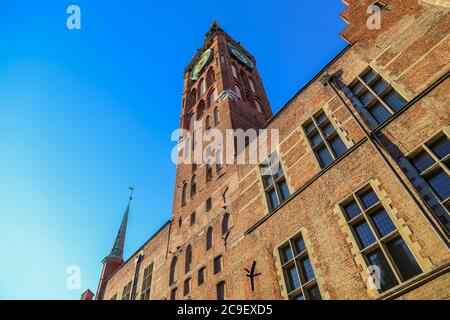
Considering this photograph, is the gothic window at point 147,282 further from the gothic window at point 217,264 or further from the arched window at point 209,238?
the gothic window at point 217,264

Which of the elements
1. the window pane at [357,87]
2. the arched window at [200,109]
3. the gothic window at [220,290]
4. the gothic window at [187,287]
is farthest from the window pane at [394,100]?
the arched window at [200,109]

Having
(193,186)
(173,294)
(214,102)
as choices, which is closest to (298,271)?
(173,294)

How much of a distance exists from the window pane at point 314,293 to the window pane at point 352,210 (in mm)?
2604

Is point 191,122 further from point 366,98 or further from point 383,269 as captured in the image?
point 383,269

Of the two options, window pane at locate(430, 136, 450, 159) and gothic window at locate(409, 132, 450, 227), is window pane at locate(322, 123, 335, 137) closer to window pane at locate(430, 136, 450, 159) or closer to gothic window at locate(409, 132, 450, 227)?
gothic window at locate(409, 132, 450, 227)

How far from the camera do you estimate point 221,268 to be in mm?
15078

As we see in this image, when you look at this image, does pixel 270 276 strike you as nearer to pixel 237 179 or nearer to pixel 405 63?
pixel 237 179

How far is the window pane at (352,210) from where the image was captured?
10434 millimetres

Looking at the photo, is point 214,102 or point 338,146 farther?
point 214,102

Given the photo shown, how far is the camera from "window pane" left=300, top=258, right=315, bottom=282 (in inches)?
426

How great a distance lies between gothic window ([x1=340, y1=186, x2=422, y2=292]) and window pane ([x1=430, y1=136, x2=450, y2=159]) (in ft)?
7.11

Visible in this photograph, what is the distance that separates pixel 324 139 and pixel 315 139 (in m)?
0.83

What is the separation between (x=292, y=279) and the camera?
11.3 m
